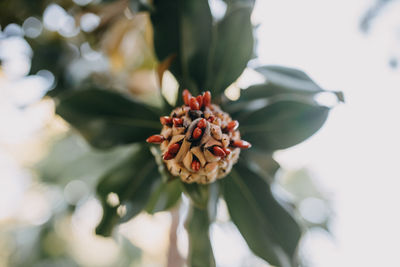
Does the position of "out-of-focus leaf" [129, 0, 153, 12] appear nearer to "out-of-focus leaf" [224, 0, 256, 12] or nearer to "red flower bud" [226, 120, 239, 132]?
"out-of-focus leaf" [224, 0, 256, 12]

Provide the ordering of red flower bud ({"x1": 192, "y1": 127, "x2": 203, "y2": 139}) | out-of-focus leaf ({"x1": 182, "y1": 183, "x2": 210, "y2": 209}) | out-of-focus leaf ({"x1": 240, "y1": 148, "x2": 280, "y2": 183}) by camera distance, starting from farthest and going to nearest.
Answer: out-of-focus leaf ({"x1": 240, "y1": 148, "x2": 280, "y2": 183}) < out-of-focus leaf ({"x1": 182, "y1": 183, "x2": 210, "y2": 209}) < red flower bud ({"x1": 192, "y1": 127, "x2": 203, "y2": 139})

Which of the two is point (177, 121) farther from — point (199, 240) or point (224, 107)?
point (199, 240)

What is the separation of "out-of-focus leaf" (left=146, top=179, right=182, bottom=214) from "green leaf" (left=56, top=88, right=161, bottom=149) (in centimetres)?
14

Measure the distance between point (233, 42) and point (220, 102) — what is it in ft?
0.42

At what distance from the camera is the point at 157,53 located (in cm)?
65

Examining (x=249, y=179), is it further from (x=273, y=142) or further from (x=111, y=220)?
(x=111, y=220)

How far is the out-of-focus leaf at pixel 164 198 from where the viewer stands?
2.43ft

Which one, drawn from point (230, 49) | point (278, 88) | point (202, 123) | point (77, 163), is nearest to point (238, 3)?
point (230, 49)

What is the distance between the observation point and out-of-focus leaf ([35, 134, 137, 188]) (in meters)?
1.26

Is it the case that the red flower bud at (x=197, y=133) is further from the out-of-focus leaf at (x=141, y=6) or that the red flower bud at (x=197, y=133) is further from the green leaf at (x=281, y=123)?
the out-of-focus leaf at (x=141, y=6)

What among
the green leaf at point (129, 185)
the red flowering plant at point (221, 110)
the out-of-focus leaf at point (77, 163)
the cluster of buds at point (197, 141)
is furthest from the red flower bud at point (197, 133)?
the out-of-focus leaf at point (77, 163)

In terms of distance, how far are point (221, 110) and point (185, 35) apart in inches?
6.9

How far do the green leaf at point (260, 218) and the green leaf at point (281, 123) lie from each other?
74mm

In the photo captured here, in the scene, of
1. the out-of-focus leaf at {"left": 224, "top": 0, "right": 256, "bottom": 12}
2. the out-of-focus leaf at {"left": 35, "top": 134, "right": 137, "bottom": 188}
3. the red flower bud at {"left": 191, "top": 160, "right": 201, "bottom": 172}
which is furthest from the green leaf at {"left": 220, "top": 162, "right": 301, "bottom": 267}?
the out-of-focus leaf at {"left": 35, "top": 134, "right": 137, "bottom": 188}
